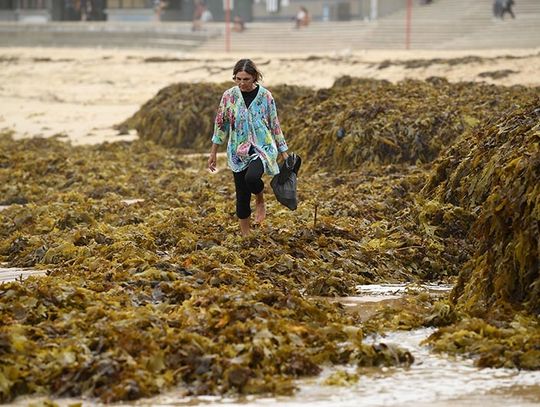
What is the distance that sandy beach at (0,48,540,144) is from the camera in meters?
26.4

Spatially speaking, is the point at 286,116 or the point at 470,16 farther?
the point at 470,16

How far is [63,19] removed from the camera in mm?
57344

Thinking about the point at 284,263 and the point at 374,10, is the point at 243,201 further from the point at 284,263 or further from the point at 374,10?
the point at 374,10

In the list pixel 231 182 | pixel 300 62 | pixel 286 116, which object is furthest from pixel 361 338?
pixel 300 62

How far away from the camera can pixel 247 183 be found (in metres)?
10.4

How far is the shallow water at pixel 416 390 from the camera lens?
634cm

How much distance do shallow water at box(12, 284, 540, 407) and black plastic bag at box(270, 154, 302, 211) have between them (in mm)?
3669

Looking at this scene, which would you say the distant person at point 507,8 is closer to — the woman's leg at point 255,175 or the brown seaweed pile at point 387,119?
the brown seaweed pile at point 387,119

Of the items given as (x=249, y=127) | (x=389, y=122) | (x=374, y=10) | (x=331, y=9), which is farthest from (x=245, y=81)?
(x=331, y=9)

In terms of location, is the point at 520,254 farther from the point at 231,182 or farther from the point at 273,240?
the point at 231,182

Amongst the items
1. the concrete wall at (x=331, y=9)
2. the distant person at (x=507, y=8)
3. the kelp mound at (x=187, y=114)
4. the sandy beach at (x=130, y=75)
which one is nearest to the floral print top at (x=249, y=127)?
the kelp mound at (x=187, y=114)

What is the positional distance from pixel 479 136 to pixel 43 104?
779 inches

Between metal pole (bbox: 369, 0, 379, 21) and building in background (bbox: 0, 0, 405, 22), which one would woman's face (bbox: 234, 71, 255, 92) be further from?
building in background (bbox: 0, 0, 405, 22)

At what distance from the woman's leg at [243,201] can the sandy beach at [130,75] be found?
13.5 meters
